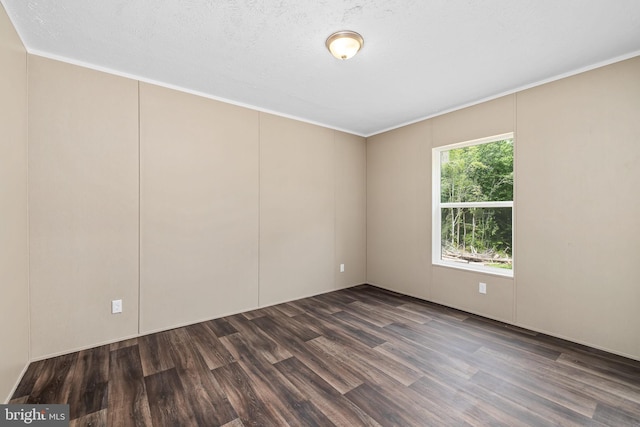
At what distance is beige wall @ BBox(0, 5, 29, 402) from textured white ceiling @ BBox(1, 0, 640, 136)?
313mm

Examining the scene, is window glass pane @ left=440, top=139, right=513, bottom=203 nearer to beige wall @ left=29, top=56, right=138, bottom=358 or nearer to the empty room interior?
the empty room interior

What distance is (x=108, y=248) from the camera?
101 inches

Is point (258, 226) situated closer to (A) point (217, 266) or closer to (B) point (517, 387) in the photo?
(A) point (217, 266)

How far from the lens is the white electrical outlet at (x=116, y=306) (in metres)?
2.59

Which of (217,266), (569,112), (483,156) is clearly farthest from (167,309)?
(569,112)

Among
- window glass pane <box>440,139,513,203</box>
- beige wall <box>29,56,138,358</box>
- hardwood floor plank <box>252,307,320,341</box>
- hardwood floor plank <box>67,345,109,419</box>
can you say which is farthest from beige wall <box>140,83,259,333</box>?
window glass pane <box>440,139,513,203</box>

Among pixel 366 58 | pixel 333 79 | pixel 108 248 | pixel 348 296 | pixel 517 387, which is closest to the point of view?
pixel 517 387

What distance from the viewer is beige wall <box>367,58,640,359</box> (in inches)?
92.3

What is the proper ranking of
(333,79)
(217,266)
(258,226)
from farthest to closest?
(258,226) → (217,266) → (333,79)

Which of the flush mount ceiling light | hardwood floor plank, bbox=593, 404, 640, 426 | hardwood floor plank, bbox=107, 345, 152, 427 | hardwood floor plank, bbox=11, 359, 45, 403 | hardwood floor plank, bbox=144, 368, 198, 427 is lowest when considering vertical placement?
hardwood floor plank, bbox=593, 404, 640, 426

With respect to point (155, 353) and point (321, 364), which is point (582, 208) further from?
point (155, 353)

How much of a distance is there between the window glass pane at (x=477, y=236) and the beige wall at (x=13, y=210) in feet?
13.9

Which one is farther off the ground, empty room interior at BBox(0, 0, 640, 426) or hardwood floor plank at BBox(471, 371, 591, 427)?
empty room interior at BBox(0, 0, 640, 426)

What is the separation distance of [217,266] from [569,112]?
3.94 metres
